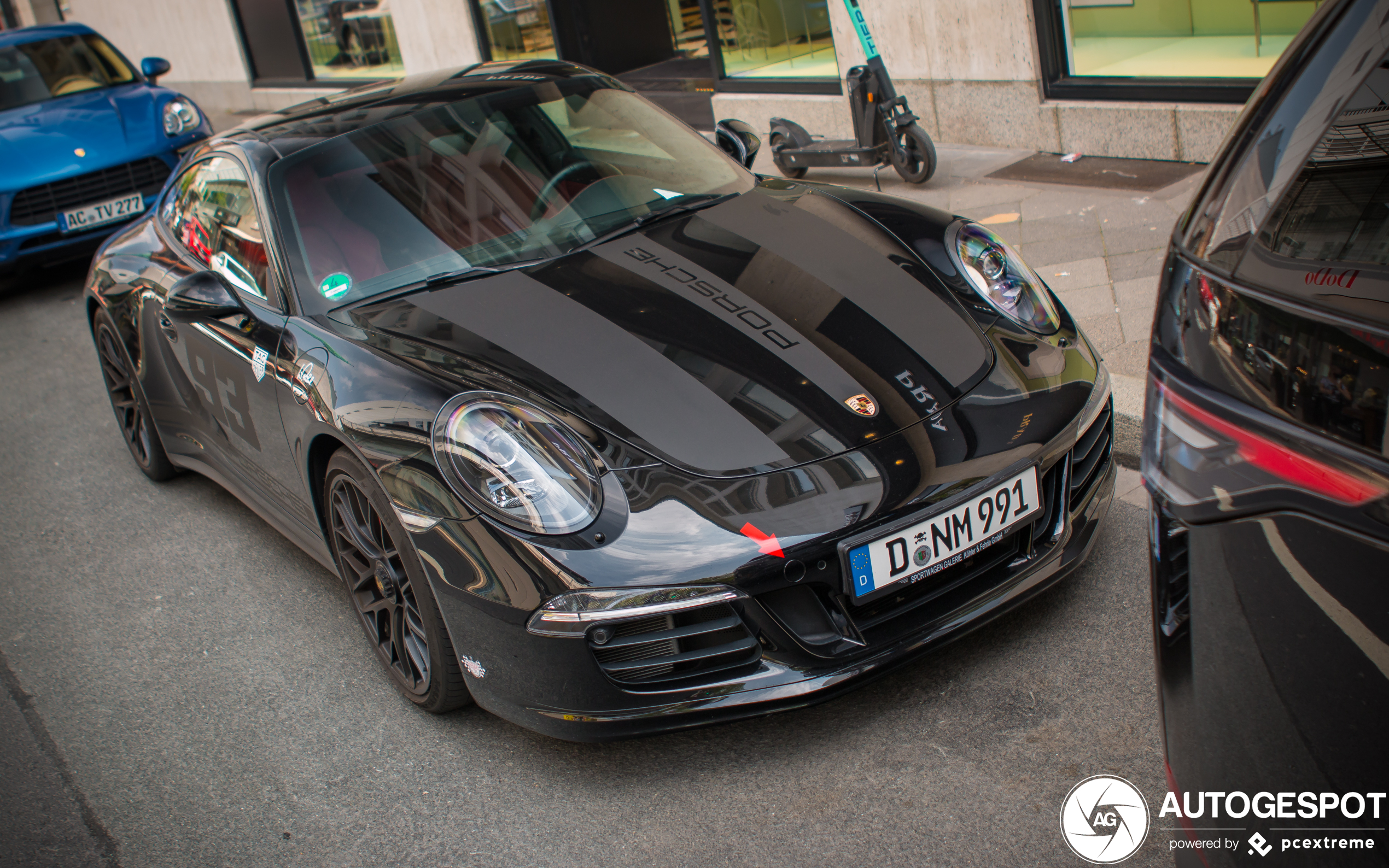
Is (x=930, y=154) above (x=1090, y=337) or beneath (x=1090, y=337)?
above

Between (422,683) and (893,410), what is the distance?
1335mm

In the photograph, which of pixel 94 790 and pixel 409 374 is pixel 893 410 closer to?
pixel 409 374

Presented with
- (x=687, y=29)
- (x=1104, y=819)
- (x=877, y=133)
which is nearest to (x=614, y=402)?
(x=1104, y=819)

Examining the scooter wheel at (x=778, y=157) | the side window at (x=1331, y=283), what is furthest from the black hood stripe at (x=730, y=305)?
the scooter wheel at (x=778, y=157)

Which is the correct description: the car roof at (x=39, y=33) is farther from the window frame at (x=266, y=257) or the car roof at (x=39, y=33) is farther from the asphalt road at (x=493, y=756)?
the asphalt road at (x=493, y=756)

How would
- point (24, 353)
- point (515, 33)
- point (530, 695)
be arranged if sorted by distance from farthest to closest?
point (515, 33) → point (24, 353) → point (530, 695)

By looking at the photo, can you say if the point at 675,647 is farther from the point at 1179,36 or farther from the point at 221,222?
the point at 1179,36

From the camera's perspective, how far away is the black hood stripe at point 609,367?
91.8 inches

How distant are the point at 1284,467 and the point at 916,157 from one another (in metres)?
5.30

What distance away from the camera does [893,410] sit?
240 cm

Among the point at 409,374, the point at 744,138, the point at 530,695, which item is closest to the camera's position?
the point at 530,695

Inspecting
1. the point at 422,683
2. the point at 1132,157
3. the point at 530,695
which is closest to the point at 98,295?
the point at 422,683

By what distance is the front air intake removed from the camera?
2.19 m

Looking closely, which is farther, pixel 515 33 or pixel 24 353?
pixel 515 33
